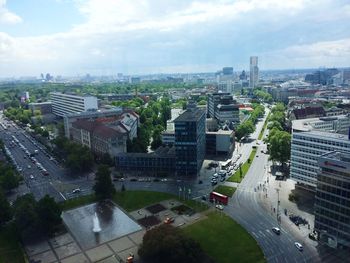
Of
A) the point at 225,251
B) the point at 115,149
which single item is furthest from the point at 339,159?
the point at 115,149

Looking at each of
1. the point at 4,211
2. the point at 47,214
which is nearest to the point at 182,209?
the point at 47,214

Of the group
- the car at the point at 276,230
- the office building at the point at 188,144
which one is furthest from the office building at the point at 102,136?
the car at the point at 276,230

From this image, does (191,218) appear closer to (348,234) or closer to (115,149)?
(348,234)

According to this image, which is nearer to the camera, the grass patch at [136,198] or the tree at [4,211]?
the tree at [4,211]

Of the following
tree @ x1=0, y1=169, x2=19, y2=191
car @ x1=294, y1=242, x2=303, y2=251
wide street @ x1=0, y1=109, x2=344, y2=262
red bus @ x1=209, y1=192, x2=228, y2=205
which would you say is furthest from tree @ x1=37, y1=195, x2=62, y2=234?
car @ x1=294, y1=242, x2=303, y2=251

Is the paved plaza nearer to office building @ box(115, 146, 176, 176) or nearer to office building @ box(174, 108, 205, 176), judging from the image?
office building @ box(174, 108, 205, 176)

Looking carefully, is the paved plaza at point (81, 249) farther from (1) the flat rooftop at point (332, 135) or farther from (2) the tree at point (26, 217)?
(1) the flat rooftop at point (332, 135)
